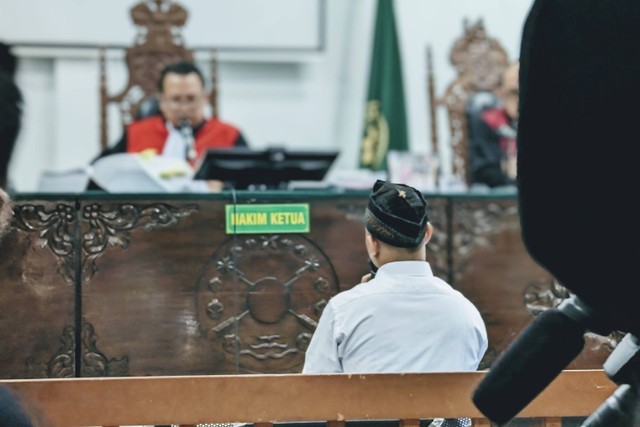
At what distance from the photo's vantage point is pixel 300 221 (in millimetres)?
3277

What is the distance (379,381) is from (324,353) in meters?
0.70

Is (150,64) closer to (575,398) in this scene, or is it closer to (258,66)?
(258,66)

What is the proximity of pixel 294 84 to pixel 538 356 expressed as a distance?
584 cm

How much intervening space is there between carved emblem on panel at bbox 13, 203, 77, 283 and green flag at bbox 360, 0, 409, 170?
115 inches

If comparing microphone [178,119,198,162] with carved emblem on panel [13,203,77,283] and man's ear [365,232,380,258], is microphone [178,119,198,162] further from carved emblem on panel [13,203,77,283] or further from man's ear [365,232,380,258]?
man's ear [365,232,380,258]

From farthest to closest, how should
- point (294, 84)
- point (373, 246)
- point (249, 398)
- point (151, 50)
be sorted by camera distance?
point (294, 84)
point (151, 50)
point (373, 246)
point (249, 398)

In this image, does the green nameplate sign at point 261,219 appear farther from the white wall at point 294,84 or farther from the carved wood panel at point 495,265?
the white wall at point 294,84

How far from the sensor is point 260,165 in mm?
3562

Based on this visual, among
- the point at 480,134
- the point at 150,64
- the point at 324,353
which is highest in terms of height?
the point at 150,64

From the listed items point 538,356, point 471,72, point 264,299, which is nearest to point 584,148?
point 538,356

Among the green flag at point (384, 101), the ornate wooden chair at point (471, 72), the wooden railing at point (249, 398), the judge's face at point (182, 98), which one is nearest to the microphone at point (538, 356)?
the wooden railing at point (249, 398)

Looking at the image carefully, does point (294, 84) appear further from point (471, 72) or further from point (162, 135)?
point (162, 135)

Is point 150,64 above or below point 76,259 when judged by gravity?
above

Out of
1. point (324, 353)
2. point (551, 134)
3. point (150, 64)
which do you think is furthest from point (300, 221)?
point (551, 134)
